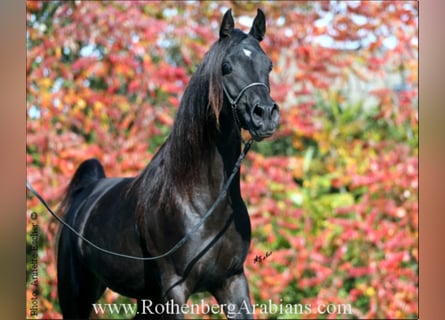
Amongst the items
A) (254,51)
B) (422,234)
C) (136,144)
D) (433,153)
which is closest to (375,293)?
(422,234)

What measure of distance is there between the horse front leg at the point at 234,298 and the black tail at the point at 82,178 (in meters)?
1.17

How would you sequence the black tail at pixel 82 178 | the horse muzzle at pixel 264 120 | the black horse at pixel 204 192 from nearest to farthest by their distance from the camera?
the horse muzzle at pixel 264 120 < the black horse at pixel 204 192 < the black tail at pixel 82 178

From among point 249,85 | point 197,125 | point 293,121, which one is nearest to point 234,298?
point 197,125

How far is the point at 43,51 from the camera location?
4148 mm

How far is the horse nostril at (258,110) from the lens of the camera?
2.46 meters

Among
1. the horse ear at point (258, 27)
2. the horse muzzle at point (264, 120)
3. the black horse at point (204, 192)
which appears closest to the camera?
the horse muzzle at point (264, 120)

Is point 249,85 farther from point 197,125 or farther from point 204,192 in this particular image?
point 204,192

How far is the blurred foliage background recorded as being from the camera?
4.12 meters

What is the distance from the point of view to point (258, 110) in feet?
8.11

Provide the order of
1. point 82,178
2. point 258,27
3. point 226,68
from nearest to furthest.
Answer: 1. point 226,68
2. point 258,27
3. point 82,178

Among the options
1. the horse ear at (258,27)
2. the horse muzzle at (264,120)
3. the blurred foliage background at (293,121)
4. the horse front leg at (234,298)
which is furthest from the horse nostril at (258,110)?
the blurred foliage background at (293,121)

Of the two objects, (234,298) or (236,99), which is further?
(234,298)

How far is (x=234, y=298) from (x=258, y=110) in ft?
2.61

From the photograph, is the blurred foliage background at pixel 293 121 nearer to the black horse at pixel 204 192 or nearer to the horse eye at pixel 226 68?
the black horse at pixel 204 192
